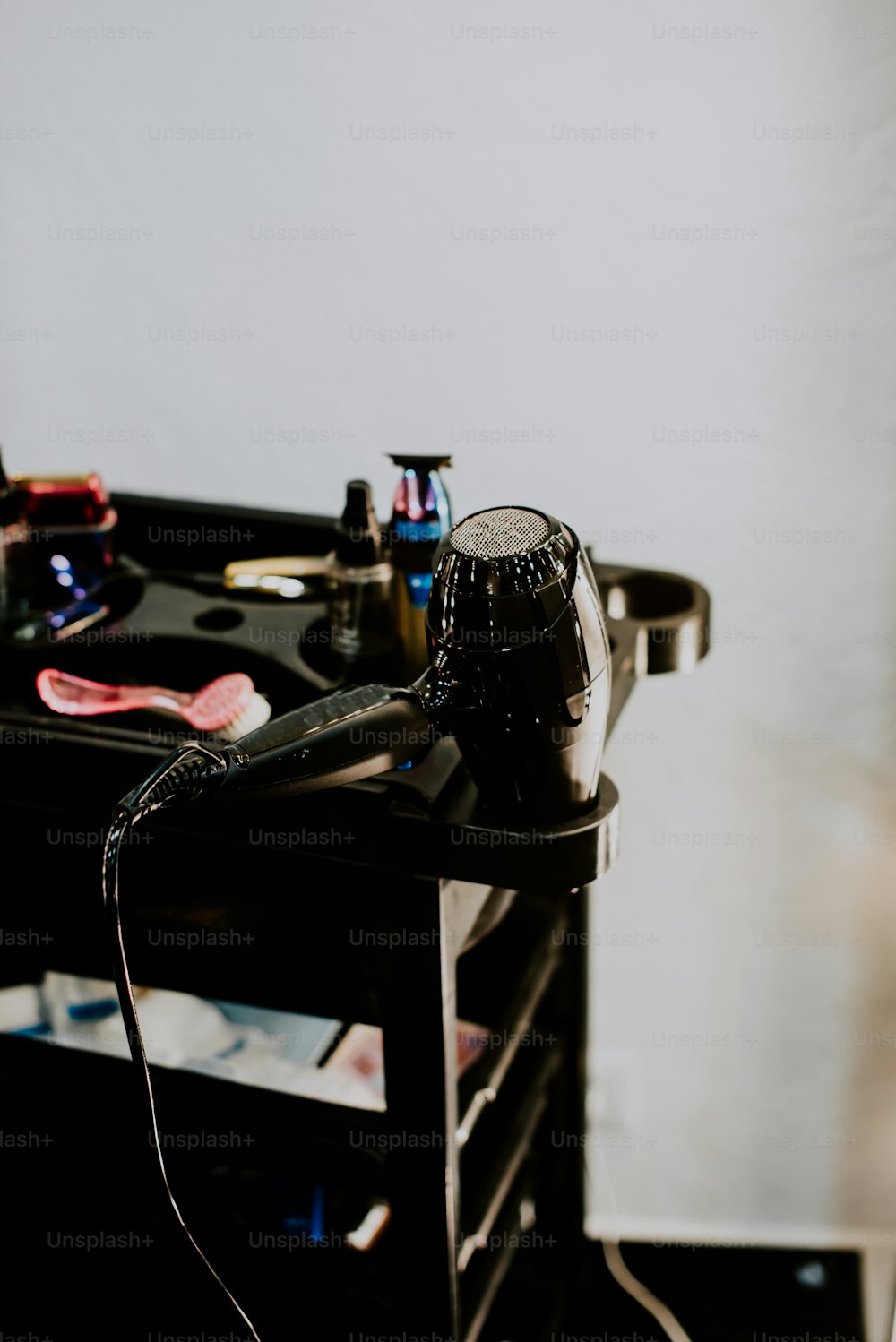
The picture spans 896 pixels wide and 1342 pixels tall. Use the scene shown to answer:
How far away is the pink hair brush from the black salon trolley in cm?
2

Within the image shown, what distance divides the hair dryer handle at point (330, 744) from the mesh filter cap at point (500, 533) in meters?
0.11

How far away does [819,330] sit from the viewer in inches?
45.9

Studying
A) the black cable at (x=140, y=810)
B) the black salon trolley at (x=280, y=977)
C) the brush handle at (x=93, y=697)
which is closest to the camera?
the black cable at (x=140, y=810)

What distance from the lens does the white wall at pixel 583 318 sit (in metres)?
1.13

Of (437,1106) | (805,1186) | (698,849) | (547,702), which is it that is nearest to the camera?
(547,702)

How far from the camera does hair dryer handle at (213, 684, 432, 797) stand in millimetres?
767

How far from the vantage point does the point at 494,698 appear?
80cm

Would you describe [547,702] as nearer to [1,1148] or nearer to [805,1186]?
[1,1148]

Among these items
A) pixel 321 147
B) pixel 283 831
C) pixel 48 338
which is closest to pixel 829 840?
pixel 283 831

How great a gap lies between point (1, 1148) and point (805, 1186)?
1.00m

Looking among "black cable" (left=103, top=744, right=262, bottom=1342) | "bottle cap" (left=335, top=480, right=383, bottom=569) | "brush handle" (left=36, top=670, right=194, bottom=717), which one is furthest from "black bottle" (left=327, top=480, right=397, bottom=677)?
"black cable" (left=103, top=744, right=262, bottom=1342)

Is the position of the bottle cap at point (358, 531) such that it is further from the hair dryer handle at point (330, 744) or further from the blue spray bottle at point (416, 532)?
the hair dryer handle at point (330, 744)

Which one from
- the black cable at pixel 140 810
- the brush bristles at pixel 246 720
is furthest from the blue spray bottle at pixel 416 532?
the black cable at pixel 140 810

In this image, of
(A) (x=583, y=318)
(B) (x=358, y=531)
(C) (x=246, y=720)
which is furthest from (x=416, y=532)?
(A) (x=583, y=318)
